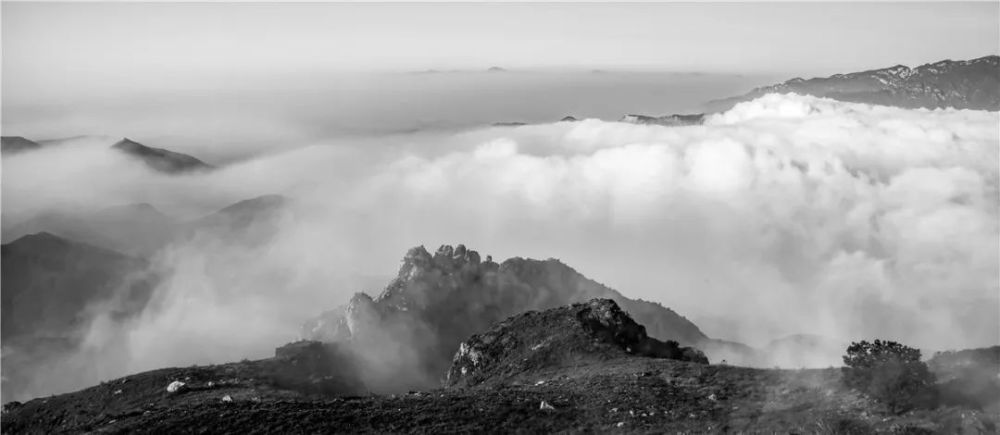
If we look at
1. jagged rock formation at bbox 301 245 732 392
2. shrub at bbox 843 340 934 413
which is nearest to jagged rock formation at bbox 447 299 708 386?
shrub at bbox 843 340 934 413

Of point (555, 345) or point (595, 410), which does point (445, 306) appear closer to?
point (555, 345)

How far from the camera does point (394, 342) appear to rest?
386ft

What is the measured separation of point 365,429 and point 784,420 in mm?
20040

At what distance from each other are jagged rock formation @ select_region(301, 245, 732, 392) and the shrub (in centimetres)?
7935

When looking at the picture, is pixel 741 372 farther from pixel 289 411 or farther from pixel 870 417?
pixel 289 411

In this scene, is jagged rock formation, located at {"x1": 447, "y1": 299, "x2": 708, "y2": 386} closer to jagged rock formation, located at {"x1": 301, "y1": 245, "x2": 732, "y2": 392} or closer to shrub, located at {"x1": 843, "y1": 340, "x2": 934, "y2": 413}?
shrub, located at {"x1": 843, "y1": 340, "x2": 934, "y2": 413}

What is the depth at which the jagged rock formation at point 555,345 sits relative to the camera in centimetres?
5725

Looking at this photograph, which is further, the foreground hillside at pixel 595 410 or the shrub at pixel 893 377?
the shrub at pixel 893 377

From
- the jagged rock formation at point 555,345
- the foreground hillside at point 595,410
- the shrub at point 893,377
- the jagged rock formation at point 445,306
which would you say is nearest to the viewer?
the foreground hillside at point 595,410

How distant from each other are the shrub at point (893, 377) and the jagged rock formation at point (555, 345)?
71.1 ft

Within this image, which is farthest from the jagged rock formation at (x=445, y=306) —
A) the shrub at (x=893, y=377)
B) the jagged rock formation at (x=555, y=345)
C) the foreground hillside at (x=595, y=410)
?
the shrub at (x=893, y=377)

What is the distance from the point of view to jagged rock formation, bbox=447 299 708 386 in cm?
5725

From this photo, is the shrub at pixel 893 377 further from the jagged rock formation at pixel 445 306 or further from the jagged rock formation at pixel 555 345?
the jagged rock formation at pixel 445 306

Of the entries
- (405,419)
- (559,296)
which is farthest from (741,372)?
(559,296)
